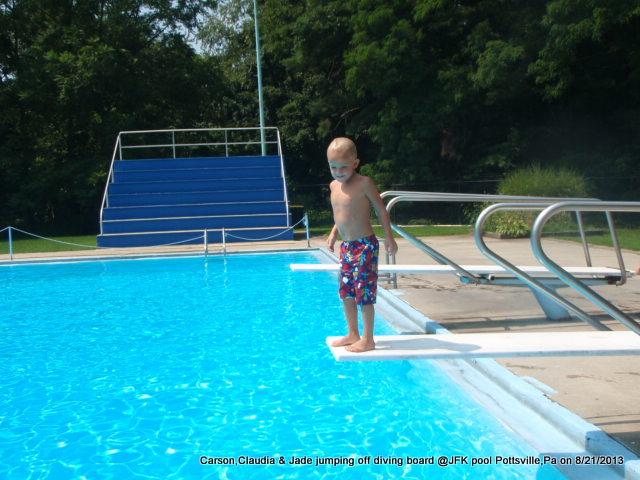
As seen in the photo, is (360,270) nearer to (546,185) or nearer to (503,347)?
(503,347)

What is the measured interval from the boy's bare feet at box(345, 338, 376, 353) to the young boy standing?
0.04 meters

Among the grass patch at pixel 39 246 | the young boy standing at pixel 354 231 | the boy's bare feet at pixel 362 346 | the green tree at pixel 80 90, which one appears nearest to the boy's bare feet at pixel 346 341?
the young boy standing at pixel 354 231

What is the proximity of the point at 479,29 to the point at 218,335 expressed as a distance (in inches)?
706

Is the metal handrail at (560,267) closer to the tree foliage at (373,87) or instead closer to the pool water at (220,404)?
the pool water at (220,404)

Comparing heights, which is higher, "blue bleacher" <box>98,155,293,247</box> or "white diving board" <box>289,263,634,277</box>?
"blue bleacher" <box>98,155,293,247</box>

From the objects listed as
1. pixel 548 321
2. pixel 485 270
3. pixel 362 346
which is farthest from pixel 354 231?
pixel 548 321

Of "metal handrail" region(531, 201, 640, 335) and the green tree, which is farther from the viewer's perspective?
the green tree

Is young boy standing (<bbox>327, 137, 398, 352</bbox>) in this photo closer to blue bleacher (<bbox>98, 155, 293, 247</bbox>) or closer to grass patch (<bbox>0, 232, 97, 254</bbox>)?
blue bleacher (<bbox>98, 155, 293, 247</bbox>)

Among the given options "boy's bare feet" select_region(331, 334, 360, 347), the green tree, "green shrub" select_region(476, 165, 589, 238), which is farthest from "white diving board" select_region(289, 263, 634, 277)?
the green tree

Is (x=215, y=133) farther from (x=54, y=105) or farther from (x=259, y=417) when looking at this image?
(x=259, y=417)

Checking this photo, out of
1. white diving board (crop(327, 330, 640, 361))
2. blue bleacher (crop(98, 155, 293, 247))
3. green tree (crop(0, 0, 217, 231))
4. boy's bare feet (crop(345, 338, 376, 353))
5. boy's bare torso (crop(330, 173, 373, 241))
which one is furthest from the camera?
green tree (crop(0, 0, 217, 231))

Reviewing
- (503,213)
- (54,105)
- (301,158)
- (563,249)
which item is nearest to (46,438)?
(563,249)

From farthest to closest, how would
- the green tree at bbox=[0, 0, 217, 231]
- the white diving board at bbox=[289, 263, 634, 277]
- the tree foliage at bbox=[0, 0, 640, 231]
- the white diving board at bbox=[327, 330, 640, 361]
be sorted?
the green tree at bbox=[0, 0, 217, 231] < the tree foliage at bbox=[0, 0, 640, 231] < the white diving board at bbox=[289, 263, 634, 277] < the white diving board at bbox=[327, 330, 640, 361]

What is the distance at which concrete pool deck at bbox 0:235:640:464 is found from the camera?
3744 millimetres
